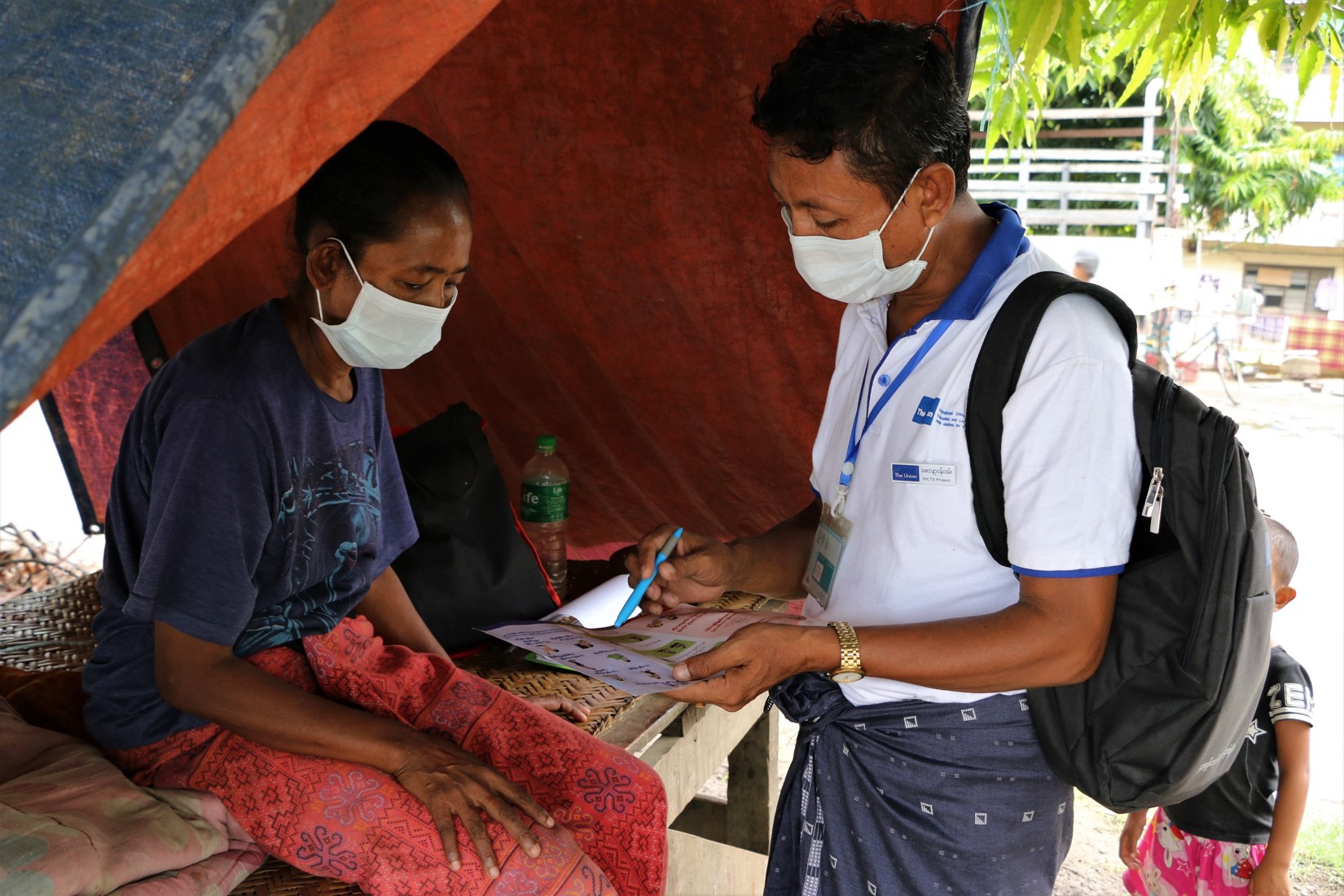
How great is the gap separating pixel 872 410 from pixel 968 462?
0.20 m

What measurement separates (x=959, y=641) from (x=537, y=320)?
1.84 metres

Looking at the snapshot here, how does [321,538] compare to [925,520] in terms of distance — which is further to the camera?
[321,538]

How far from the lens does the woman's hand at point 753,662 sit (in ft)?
4.54

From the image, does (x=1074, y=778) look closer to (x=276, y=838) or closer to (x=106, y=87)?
(x=276, y=838)

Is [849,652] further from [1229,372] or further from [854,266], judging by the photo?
[1229,372]

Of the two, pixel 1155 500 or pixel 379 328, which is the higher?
pixel 379 328

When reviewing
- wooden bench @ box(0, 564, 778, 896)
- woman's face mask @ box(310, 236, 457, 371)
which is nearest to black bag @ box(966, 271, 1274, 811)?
woman's face mask @ box(310, 236, 457, 371)

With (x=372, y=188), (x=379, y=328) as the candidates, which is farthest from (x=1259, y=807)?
(x=372, y=188)

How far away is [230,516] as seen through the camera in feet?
4.76

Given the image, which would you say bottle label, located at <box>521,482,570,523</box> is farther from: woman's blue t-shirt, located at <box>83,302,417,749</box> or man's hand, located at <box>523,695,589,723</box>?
woman's blue t-shirt, located at <box>83,302,417,749</box>

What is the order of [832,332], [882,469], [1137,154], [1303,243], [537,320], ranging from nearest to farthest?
[882,469] < [832,332] < [537,320] < [1137,154] < [1303,243]

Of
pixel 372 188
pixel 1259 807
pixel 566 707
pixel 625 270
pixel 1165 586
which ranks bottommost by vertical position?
pixel 1259 807

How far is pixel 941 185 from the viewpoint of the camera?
1414 mm

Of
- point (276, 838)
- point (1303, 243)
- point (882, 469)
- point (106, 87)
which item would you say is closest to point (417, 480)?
point (276, 838)
